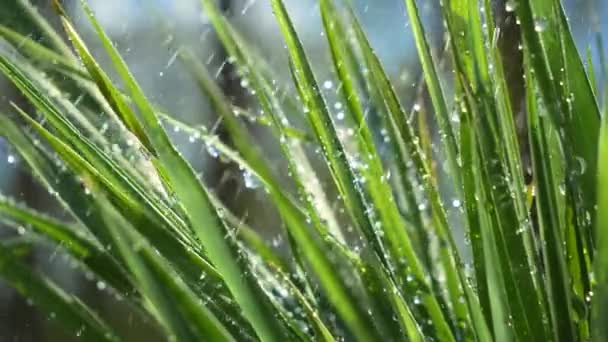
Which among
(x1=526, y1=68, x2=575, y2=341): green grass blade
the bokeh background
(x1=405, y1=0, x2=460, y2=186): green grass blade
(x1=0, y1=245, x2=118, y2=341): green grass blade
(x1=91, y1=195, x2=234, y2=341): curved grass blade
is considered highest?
the bokeh background

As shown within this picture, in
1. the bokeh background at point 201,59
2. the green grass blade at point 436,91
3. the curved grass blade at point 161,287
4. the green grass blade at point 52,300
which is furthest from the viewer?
the bokeh background at point 201,59

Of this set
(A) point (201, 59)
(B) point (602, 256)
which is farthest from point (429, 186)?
(A) point (201, 59)

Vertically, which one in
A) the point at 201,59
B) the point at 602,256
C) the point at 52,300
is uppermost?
the point at 201,59

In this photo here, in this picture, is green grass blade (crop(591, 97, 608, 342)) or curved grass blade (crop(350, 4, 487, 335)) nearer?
green grass blade (crop(591, 97, 608, 342))

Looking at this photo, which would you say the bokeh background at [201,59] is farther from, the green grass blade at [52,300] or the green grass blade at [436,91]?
the green grass blade at [52,300]

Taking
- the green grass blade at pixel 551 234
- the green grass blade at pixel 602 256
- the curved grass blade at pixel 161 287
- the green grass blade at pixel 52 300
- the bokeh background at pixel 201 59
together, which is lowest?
the green grass blade at pixel 52 300

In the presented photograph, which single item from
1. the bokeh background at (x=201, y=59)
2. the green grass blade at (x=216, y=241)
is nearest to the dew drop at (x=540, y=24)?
the green grass blade at (x=216, y=241)

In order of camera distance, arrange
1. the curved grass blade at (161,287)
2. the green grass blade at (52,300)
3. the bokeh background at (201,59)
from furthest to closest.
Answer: the bokeh background at (201,59) < the green grass blade at (52,300) < the curved grass blade at (161,287)

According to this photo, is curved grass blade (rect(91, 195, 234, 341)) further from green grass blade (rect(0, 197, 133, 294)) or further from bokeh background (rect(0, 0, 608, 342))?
bokeh background (rect(0, 0, 608, 342))

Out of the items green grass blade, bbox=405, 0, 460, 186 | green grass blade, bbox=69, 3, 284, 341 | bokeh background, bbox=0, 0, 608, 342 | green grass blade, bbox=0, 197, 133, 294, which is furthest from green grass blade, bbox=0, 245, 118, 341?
bokeh background, bbox=0, 0, 608, 342

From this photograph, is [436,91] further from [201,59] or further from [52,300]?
[201,59]
